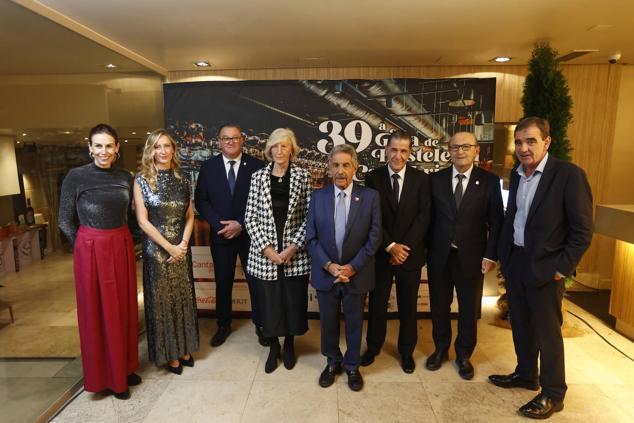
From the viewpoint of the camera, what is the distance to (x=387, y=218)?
2.75 metres

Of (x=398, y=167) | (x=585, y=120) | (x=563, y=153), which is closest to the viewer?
(x=398, y=167)

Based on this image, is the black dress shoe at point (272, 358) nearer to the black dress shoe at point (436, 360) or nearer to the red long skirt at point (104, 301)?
the red long skirt at point (104, 301)

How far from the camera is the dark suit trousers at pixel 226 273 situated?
329 cm

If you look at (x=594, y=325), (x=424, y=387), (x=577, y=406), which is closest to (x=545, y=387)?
(x=577, y=406)

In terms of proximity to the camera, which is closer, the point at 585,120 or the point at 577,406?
the point at 577,406

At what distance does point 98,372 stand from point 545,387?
9.81ft

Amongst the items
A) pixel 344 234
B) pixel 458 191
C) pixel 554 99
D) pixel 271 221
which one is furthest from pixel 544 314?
pixel 554 99

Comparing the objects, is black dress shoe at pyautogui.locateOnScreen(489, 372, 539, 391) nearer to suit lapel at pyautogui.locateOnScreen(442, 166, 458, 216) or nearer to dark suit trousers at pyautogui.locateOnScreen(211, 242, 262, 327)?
suit lapel at pyautogui.locateOnScreen(442, 166, 458, 216)

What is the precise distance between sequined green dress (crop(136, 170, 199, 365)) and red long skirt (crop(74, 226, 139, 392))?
5.4 inches

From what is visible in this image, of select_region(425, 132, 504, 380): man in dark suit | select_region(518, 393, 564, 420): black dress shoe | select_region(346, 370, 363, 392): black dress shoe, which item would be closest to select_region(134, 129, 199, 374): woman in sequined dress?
select_region(346, 370, 363, 392): black dress shoe

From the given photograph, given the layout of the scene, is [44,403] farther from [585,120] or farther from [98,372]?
[585,120]

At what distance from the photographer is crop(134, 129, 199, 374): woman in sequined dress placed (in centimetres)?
264

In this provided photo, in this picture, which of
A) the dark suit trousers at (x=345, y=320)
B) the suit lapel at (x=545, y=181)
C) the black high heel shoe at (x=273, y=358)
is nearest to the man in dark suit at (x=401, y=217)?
the dark suit trousers at (x=345, y=320)

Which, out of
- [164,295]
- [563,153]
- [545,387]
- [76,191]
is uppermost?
[563,153]
